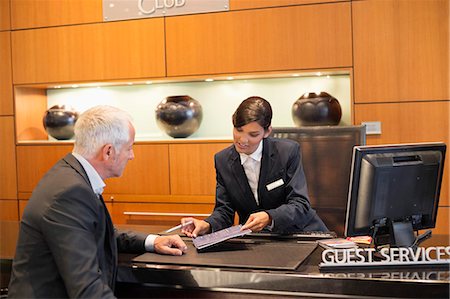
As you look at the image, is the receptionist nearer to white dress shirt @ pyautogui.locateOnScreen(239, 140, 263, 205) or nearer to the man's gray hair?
white dress shirt @ pyautogui.locateOnScreen(239, 140, 263, 205)

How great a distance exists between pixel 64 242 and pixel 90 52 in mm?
3962

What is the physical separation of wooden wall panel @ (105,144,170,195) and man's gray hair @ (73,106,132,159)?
3.16 meters

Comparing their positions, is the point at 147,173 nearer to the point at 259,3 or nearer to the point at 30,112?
the point at 30,112

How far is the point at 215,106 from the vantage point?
5676 millimetres

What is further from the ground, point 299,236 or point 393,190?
point 393,190

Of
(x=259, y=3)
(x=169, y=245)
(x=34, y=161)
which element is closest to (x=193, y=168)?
(x=259, y=3)

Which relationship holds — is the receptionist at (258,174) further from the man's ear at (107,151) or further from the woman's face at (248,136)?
the man's ear at (107,151)

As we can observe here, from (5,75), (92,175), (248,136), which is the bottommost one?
(92,175)

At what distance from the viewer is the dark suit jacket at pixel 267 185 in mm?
3158

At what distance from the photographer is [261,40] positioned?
5.12 meters

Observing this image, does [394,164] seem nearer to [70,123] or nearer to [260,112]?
[260,112]

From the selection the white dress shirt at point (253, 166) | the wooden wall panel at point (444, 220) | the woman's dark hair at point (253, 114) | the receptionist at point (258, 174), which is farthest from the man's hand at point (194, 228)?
the wooden wall panel at point (444, 220)

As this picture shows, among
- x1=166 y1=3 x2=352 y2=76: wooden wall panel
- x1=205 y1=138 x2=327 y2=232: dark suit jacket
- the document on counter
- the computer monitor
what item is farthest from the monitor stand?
x1=166 y1=3 x2=352 y2=76: wooden wall panel

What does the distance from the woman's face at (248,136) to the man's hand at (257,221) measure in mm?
455
